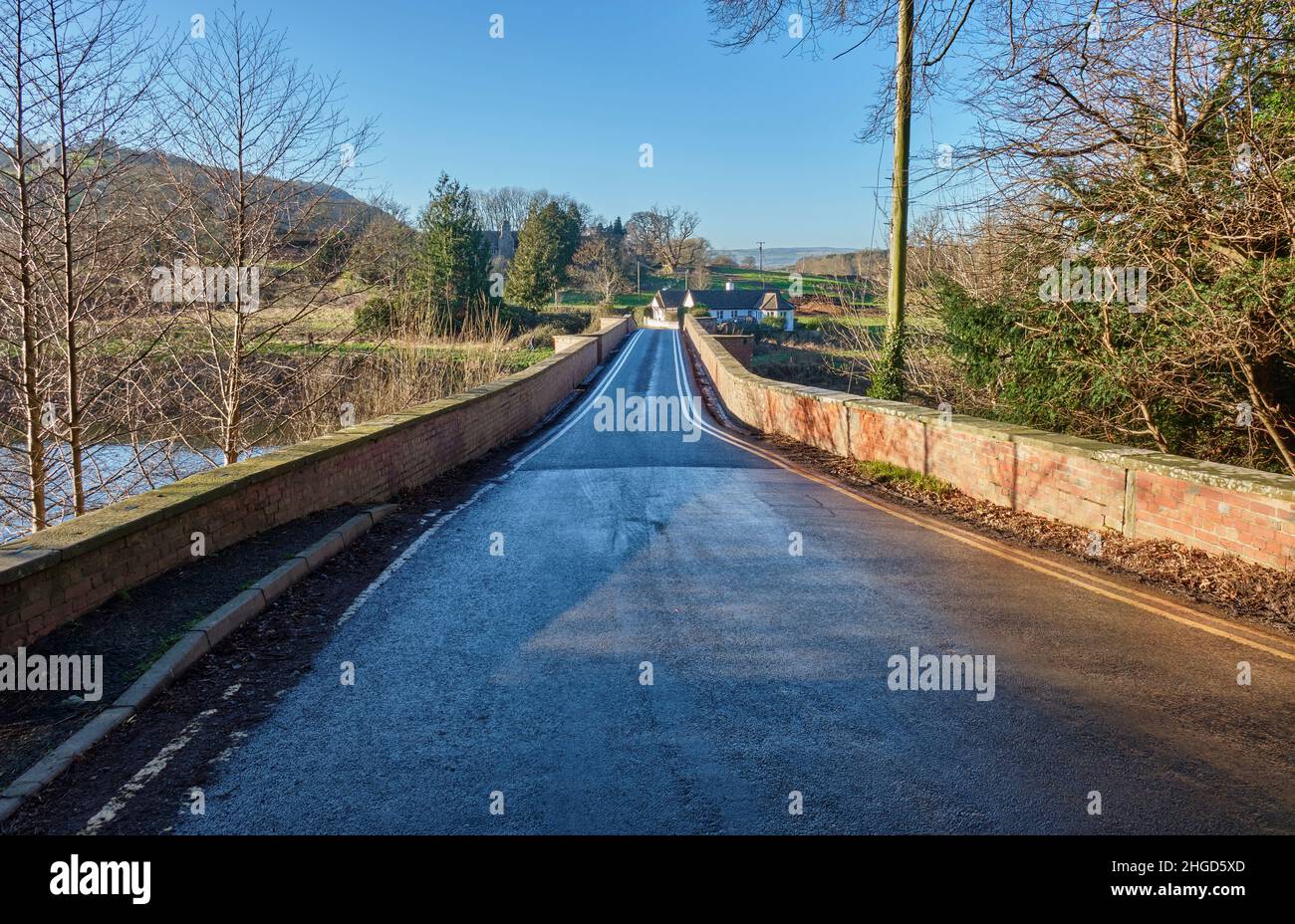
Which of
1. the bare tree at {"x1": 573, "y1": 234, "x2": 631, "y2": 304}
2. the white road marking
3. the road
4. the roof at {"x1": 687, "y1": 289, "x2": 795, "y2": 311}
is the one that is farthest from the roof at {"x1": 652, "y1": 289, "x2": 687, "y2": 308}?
the white road marking

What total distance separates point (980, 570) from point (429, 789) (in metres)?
5.24

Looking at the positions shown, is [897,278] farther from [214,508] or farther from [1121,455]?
[214,508]

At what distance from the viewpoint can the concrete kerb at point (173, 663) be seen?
3795 millimetres

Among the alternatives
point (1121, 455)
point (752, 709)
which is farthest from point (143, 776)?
point (1121, 455)

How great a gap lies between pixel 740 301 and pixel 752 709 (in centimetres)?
11364

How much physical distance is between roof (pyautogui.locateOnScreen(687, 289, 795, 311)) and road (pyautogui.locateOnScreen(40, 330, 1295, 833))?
10693cm

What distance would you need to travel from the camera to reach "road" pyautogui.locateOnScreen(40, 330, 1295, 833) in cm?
354

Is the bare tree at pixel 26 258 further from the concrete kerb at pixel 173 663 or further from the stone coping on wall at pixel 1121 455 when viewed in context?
the stone coping on wall at pixel 1121 455

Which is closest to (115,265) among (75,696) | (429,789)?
(75,696)

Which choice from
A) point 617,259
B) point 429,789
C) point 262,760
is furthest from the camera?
point 617,259

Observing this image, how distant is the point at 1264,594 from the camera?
6234 millimetres

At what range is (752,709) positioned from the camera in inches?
179

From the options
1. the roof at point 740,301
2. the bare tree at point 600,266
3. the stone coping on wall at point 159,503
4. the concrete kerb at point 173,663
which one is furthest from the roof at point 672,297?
the concrete kerb at point 173,663
